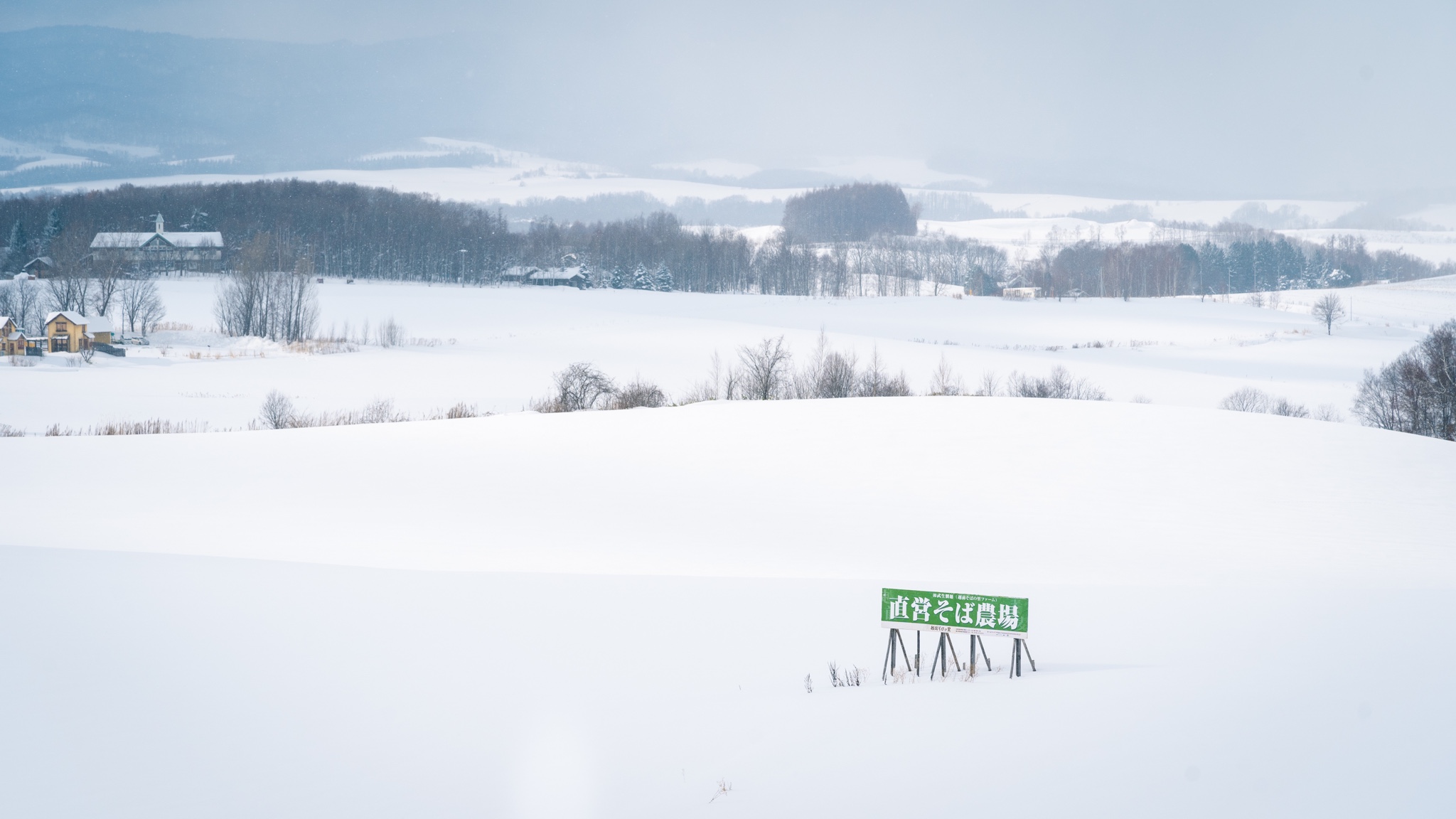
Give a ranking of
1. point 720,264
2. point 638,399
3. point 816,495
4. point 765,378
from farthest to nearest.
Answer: point 720,264 < point 765,378 < point 638,399 < point 816,495

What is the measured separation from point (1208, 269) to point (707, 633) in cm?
14458

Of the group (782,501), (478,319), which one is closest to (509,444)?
(782,501)

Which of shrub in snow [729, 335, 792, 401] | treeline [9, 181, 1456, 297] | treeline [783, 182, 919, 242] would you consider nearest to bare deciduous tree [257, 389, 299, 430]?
shrub in snow [729, 335, 792, 401]

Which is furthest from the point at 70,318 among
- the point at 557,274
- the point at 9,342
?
the point at 557,274

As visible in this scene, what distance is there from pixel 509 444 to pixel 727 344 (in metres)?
33.9

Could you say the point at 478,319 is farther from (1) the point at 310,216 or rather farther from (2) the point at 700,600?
(2) the point at 700,600

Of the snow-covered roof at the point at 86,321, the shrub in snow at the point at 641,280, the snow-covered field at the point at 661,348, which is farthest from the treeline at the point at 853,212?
the snow-covered roof at the point at 86,321

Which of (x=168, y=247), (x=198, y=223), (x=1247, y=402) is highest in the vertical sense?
(x=198, y=223)

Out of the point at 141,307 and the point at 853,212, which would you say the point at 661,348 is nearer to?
the point at 141,307

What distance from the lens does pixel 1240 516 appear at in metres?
18.1

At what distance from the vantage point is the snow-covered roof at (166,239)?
9125cm

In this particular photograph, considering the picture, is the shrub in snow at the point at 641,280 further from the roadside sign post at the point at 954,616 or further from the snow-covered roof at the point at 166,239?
the roadside sign post at the point at 954,616

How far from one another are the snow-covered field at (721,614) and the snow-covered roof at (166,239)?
72064 mm

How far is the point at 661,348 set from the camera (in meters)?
55.5
